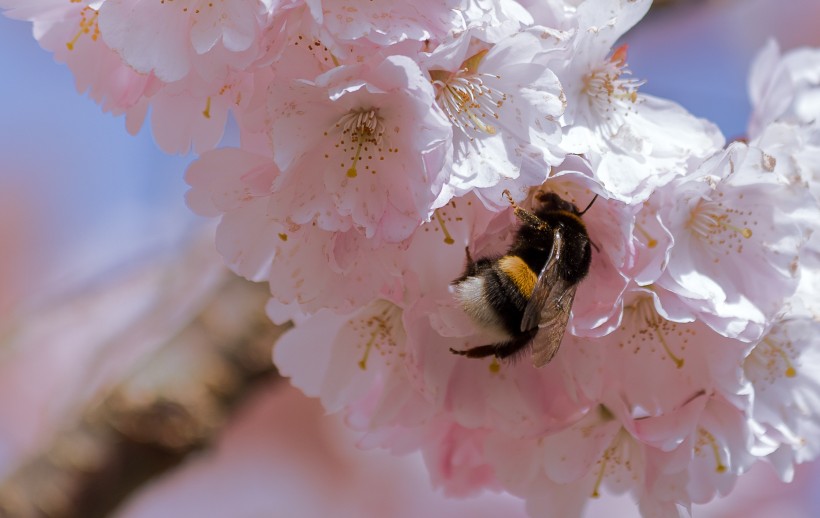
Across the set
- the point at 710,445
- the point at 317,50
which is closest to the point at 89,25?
the point at 317,50

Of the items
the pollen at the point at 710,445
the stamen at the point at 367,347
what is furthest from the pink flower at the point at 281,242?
the pollen at the point at 710,445

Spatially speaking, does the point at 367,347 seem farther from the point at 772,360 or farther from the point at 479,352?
the point at 772,360

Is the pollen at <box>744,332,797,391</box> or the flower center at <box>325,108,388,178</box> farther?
the pollen at <box>744,332,797,391</box>

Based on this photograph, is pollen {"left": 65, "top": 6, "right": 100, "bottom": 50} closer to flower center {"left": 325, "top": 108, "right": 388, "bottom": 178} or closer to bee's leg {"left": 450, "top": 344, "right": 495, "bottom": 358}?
flower center {"left": 325, "top": 108, "right": 388, "bottom": 178}

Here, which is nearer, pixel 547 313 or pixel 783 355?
pixel 547 313

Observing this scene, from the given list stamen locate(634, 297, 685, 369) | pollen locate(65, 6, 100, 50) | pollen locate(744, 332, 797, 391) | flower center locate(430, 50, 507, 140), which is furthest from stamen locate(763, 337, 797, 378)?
pollen locate(65, 6, 100, 50)

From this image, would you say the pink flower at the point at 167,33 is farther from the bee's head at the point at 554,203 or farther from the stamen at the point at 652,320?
the stamen at the point at 652,320

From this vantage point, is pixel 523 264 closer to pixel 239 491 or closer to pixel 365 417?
pixel 365 417
